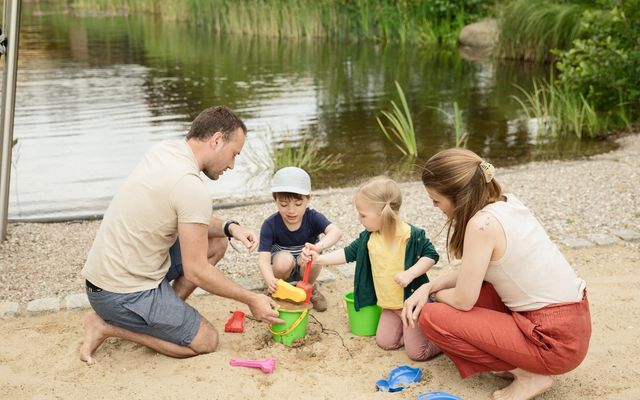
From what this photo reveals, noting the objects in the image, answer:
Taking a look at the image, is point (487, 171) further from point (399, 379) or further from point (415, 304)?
point (399, 379)

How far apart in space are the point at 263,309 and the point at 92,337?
84cm

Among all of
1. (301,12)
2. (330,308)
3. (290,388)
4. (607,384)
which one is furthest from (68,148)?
(301,12)

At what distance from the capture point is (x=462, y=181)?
3127 millimetres

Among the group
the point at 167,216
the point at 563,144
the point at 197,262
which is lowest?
the point at 563,144

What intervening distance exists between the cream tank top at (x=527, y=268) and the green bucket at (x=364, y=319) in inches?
33.6

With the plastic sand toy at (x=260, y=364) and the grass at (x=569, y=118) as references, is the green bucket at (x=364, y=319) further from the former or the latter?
the grass at (x=569, y=118)

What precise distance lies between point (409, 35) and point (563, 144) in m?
11.4

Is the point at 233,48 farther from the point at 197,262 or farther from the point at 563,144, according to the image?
the point at 197,262

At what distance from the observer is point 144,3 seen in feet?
87.7

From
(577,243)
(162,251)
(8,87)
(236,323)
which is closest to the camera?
(162,251)

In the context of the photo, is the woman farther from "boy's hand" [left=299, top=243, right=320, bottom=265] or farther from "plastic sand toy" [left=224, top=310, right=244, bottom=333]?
"plastic sand toy" [left=224, top=310, right=244, bottom=333]

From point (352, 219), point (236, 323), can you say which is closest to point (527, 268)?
point (236, 323)

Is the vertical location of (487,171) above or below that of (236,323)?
above

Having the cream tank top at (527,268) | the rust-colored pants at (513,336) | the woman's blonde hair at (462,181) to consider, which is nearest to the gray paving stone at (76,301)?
the rust-colored pants at (513,336)
